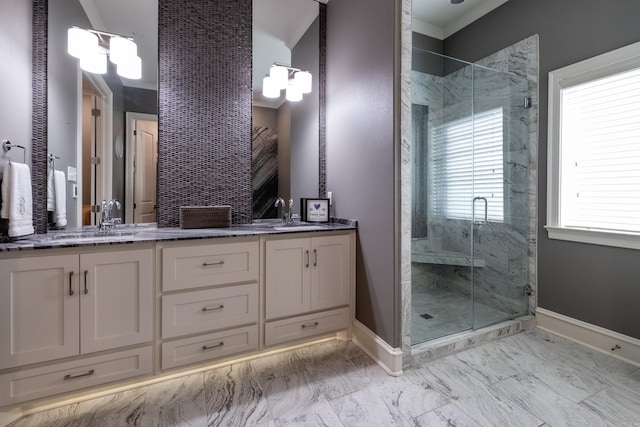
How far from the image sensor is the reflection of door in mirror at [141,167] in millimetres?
2068

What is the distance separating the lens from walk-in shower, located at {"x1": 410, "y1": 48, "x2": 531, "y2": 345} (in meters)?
2.56

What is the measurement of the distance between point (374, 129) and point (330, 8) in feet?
4.32

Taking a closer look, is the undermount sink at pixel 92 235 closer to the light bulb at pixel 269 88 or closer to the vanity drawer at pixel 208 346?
the vanity drawer at pixel 208 346

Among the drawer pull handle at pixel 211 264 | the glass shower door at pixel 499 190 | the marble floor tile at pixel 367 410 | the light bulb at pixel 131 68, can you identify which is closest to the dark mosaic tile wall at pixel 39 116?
the light bulb at pixel 131 68

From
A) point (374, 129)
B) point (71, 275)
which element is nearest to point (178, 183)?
point (71, 275)

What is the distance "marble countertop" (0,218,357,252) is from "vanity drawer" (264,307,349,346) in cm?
61

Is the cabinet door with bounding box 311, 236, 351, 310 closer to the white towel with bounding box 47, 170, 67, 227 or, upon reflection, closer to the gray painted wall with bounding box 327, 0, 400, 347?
the gray painted wall with bounding box 327, 0, 400, 347

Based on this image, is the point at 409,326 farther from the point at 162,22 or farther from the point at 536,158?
the point at 162,22

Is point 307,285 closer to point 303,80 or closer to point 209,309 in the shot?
point 209,309

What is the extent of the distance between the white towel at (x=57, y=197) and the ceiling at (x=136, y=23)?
0.76 meters

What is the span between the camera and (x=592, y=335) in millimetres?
2145

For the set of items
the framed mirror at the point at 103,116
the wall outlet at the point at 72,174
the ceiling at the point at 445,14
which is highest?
the ceiling at the point at 445,14

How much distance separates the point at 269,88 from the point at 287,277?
153 centimetres

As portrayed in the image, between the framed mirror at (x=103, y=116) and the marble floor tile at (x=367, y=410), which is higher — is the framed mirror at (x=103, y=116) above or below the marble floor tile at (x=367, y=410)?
above
